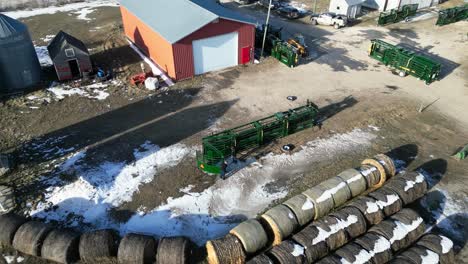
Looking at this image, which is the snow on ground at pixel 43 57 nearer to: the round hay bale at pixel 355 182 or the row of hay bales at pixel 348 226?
the row of hay bales at pixel 348 226

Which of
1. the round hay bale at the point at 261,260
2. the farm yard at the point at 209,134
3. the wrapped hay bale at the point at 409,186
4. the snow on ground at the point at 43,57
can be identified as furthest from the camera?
the snow on ground at the point at 43,57

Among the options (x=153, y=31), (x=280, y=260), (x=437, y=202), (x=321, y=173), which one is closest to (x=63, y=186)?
(x=280, y=260)

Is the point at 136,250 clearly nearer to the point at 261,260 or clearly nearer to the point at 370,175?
the point at 261,260

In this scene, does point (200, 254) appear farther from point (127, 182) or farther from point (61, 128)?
point (61, 128)

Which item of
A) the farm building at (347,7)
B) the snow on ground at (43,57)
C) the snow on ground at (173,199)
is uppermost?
the farm building at (347,7)

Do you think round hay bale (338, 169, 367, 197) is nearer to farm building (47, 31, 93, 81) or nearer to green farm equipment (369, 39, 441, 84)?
green farm equipment (369, 39, 441, 84)

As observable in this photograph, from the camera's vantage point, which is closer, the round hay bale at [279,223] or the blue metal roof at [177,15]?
the round hay bale at [279,223]

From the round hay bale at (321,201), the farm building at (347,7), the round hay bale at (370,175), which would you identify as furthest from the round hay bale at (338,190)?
the farm building at (347,7)
